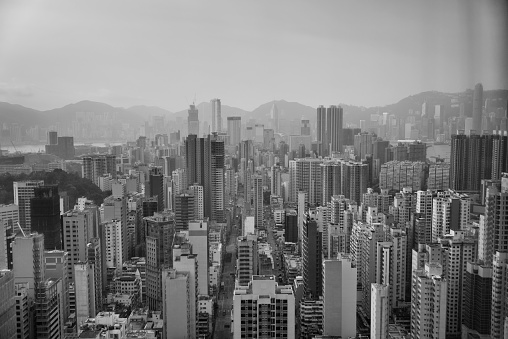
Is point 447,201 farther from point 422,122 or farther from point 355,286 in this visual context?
point 355,286

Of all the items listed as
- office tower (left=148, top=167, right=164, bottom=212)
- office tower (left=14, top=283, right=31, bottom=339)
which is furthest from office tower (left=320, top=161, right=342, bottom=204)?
office tower (left=14, top=283, right=31, bottom=339)

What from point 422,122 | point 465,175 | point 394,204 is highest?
point 422,122

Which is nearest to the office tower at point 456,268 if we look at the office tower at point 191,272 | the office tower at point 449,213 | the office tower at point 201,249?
the office tower at point 449,213

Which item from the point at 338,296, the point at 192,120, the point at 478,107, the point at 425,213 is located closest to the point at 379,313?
the point at 338,296

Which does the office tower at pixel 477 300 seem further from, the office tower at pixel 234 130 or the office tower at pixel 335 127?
the office tower at pixel 234 130

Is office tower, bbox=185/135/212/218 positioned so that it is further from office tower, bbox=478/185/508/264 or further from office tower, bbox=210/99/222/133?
office tower, bbox=478/185/508/264

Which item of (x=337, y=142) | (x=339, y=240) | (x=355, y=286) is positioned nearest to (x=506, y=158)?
(x=355, y=286)
